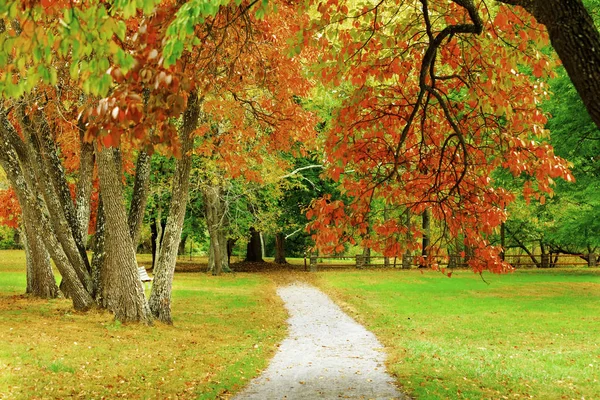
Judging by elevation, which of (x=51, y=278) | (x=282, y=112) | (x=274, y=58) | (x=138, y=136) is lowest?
(x=51, y=278)

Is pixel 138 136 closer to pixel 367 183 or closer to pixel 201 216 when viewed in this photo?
pixel 367 183

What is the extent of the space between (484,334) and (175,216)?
322 inches

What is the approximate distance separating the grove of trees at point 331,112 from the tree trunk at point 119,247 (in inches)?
1.2

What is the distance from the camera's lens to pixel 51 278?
57.0ft

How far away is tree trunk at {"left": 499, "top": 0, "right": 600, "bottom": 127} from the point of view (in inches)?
158

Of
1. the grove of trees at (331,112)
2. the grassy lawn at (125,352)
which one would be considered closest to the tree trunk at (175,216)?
the grove of trees at (331,112)

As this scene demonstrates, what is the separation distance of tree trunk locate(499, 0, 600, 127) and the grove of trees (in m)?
0.01

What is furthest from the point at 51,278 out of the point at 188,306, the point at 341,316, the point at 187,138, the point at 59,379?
the point at 59,379

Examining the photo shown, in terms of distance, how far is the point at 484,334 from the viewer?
46.9 feet

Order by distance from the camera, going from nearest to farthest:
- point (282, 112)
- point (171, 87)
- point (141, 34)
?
point (171, 87) → point (141, 34) → point (282, 112)

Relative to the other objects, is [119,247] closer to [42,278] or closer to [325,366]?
[325,366]

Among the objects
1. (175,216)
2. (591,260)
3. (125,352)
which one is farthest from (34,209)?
(591,260)

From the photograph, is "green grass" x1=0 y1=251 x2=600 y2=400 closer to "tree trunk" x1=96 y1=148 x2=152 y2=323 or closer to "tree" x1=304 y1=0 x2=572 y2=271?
"tree trunk" x1=96 y1=148 x2=152 y2=323

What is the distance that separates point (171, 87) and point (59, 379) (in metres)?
5.82
